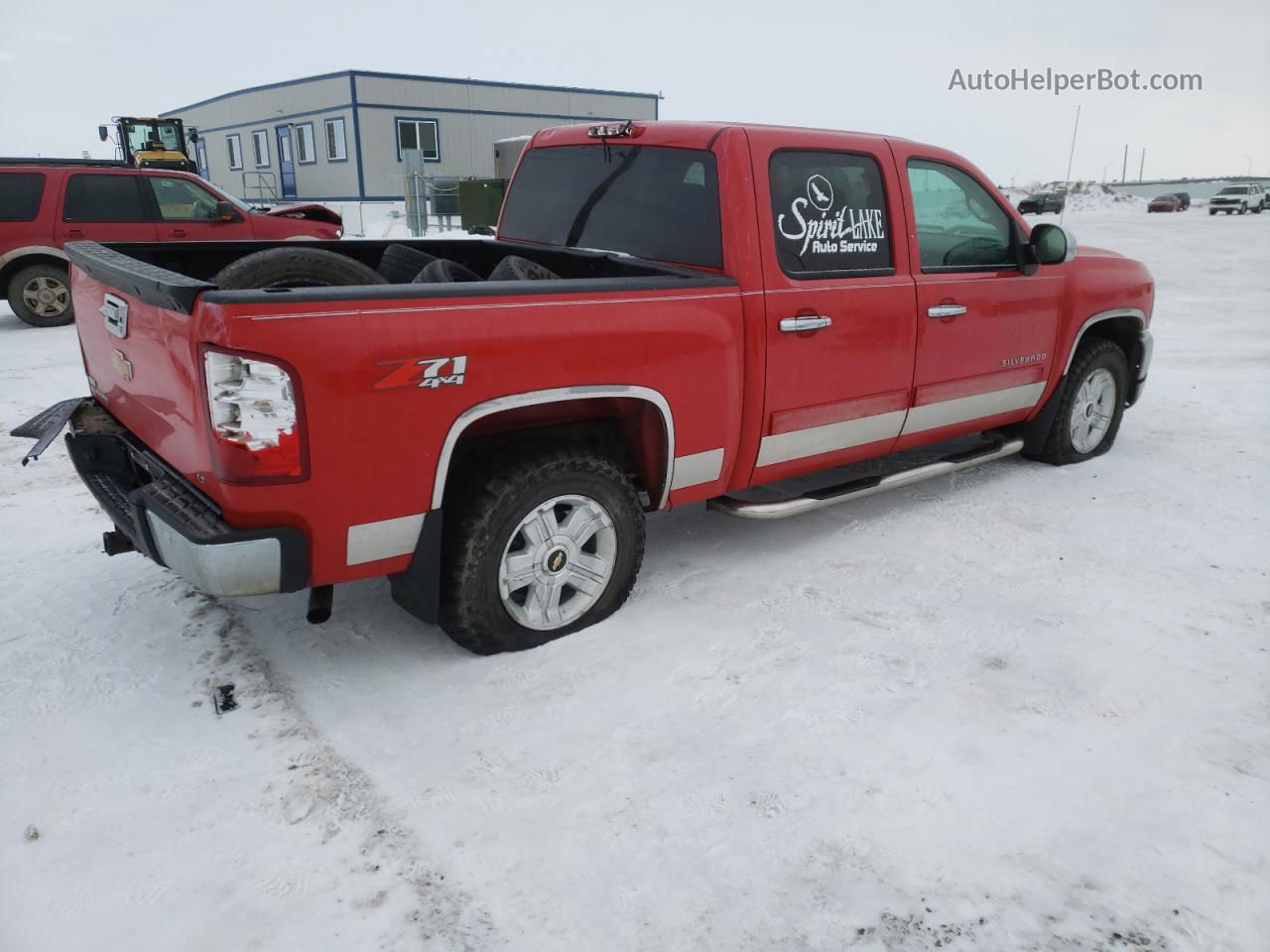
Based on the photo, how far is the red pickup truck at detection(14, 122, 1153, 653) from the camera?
8.87 ft

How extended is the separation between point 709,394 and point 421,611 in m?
1.36

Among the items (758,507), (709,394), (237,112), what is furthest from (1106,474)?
(237,112)

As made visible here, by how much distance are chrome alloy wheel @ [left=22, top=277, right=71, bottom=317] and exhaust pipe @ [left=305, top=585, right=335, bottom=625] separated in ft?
32.4

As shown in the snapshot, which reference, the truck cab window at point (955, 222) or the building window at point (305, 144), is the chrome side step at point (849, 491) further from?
the building window at point (305, 144)

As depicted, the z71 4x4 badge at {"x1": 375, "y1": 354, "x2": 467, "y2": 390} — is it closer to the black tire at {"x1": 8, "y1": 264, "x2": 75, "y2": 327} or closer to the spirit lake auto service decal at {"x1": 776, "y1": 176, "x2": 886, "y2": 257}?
the spirit lake auto service decal at {"x1": 776, "y1": 176, "x2": 886, "y2": 257}

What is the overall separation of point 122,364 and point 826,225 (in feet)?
9.32

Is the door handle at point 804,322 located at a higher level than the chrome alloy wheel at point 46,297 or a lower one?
higher

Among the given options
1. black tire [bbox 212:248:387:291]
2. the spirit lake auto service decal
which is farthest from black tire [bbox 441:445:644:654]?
the spirit lake auto service decal

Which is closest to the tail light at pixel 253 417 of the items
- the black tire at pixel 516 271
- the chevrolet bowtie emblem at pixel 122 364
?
the chevrolet bowtie emblem at pixel 122 364

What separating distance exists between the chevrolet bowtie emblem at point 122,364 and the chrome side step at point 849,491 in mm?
2327

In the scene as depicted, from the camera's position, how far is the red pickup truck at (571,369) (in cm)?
271

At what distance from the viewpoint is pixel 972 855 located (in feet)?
8.02

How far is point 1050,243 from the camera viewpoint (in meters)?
4.84

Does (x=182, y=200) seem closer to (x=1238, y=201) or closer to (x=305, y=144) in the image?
(x=305, y=144)
